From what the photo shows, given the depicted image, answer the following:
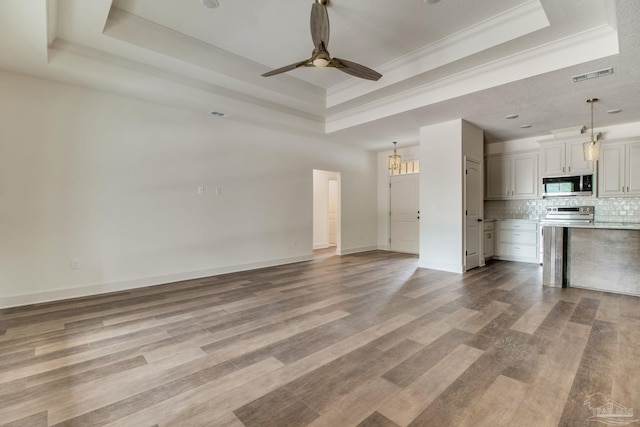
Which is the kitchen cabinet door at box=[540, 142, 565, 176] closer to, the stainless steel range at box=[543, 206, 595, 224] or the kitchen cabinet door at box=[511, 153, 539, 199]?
the kitchen cabinet door at box=[511, 153, 539, 199]

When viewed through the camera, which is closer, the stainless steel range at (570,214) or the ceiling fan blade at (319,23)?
the ceiling fan blade at (319,23)

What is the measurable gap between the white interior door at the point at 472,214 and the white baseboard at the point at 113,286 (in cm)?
392

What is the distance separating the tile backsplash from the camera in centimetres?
550

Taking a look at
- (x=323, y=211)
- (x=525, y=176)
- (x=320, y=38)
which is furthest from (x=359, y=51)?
(x=323, y=211)

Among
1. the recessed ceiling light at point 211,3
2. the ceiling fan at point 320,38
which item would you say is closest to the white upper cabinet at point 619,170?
the ceiling fan at point 320,38

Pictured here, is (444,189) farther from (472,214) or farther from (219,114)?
(219,114)

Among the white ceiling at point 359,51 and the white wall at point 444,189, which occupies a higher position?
the white ceiling at point 359,51

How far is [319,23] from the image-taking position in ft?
8.75

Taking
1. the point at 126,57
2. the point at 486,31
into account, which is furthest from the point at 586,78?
the point at 126,57

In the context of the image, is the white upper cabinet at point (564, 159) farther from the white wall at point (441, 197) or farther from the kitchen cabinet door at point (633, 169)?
the white wall at point (441, 197)

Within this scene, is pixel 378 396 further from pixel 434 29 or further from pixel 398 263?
pixel 398 263

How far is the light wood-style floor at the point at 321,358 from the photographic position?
68.0 inches

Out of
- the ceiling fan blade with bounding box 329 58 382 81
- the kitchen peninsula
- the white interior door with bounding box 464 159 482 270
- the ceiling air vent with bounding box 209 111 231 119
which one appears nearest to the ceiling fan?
the ceiling fan blade with bounding box 329 58 382 81

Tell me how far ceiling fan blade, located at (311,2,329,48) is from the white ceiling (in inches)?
20.0
